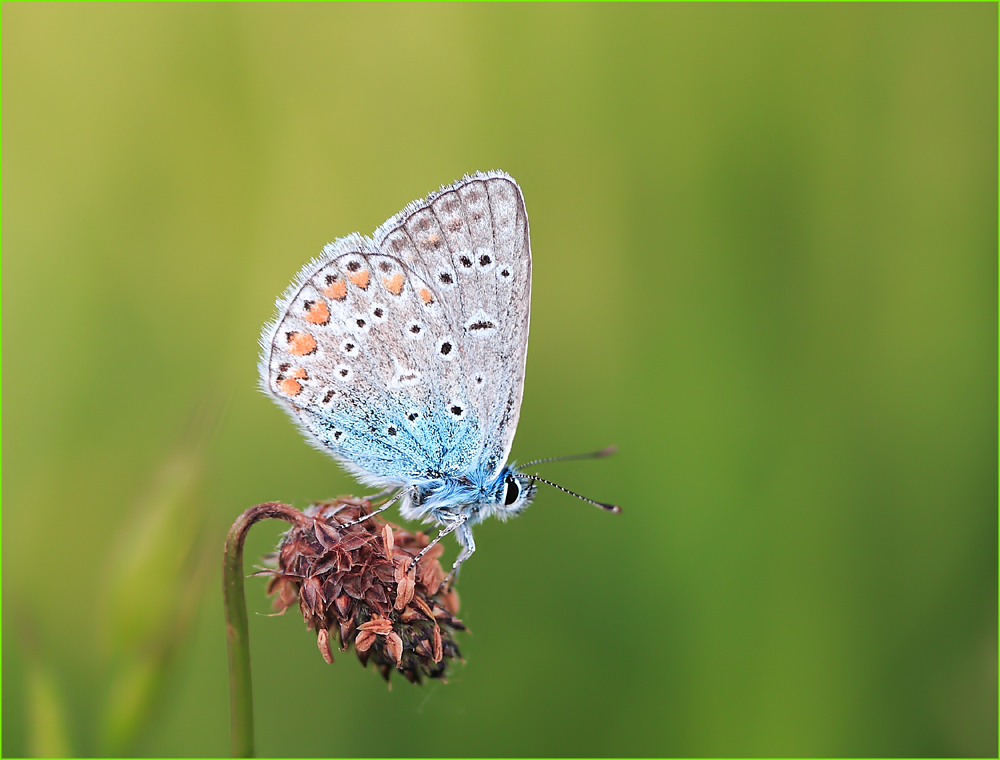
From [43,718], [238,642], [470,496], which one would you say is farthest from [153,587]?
[470,496]

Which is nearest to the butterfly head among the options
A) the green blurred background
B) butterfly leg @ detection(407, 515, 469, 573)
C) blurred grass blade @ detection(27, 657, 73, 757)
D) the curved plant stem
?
butterfly leg @ detection(407, 515, 469, 573)

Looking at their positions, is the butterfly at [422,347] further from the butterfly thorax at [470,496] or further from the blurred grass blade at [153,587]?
the blurred grass blade at [153,587]

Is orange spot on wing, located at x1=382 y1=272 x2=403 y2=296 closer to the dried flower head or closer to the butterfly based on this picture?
the butterfly

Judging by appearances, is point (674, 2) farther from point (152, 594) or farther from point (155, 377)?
point (152, 594)

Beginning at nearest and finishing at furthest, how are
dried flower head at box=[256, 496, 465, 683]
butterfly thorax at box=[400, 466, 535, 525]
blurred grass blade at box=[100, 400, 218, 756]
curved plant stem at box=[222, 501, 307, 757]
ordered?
curved plant stem at box=[222, 501, 307, 757] → dried flower head at box=[256, 496, 465, 683] → blurred grass blade at box=[100, 400, 218, 756] → butterfly thorax at box=[400, 466, 535, 525]

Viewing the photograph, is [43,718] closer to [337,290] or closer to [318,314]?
[318,314]
